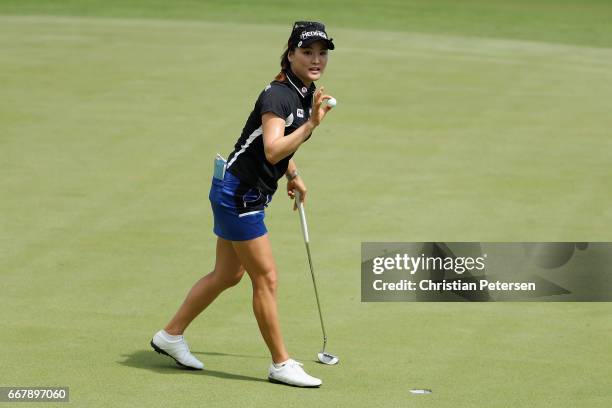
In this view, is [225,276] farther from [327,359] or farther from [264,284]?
[327,359]

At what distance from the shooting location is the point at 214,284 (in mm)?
7914

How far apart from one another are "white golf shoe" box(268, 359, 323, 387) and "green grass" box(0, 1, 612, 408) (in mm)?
81

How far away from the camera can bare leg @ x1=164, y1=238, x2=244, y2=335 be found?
7863mm

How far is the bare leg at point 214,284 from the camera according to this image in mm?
7863

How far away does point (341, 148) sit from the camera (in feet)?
47.9

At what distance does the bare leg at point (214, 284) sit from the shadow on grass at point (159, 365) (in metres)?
0.25

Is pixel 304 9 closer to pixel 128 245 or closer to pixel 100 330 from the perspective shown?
pixel 128 245

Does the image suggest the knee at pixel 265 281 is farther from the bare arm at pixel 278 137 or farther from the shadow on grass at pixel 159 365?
the bare arm at pixel 278 137

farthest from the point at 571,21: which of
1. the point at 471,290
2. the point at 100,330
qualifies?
the point at 100,330

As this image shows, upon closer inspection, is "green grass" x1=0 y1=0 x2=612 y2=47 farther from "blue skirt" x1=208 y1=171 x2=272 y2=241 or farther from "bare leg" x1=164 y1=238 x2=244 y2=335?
"blue skirt" x1=208 y1=171 x2=272 y2=241
